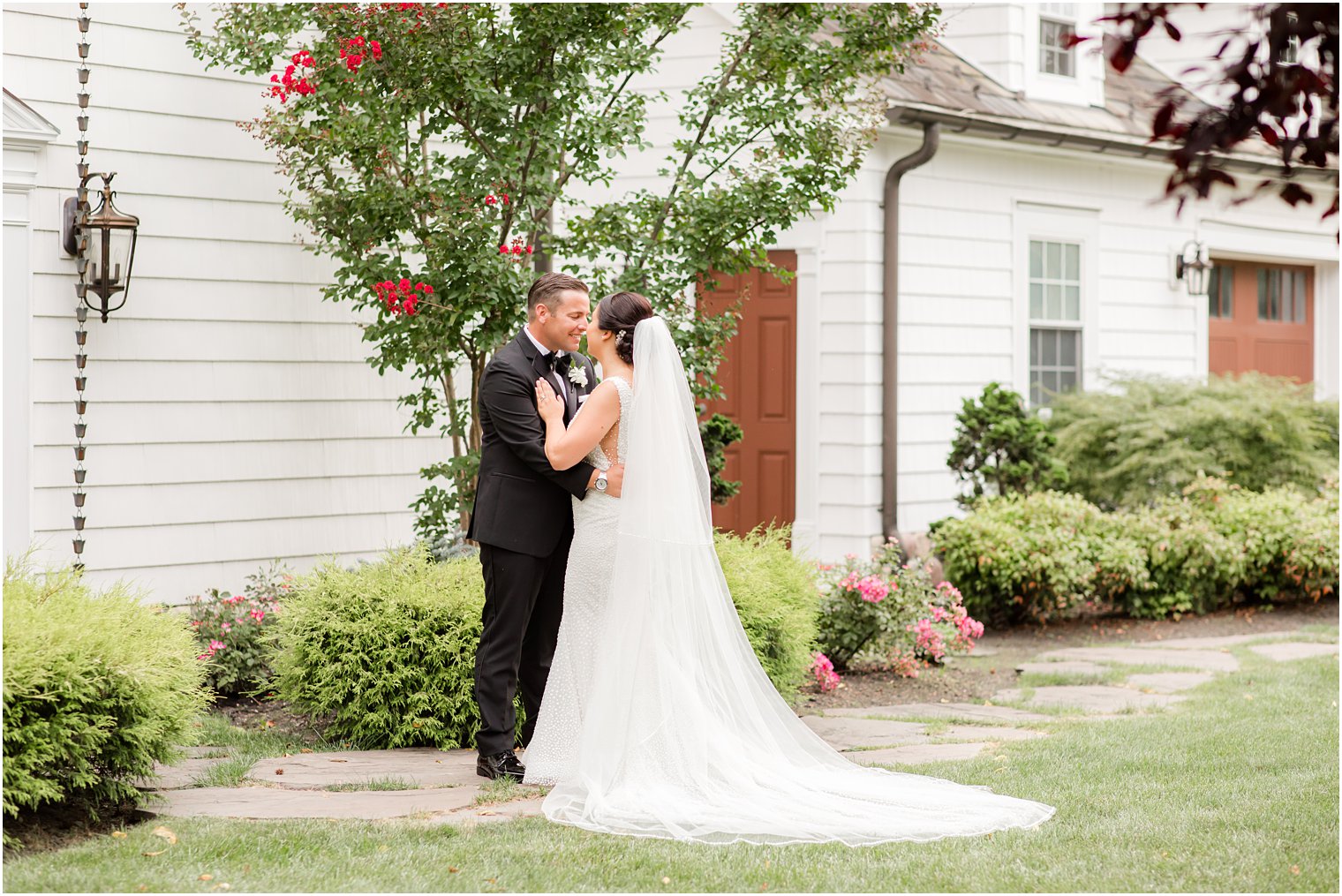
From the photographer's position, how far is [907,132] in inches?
434

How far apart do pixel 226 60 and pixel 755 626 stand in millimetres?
4073

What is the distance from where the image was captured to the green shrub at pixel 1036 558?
1001 cm

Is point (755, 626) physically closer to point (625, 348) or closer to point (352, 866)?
point (625, 348)

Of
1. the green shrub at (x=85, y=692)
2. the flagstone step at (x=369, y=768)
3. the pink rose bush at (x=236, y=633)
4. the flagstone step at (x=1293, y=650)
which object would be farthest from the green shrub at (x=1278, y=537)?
the green shrub at (x=85, y=692)

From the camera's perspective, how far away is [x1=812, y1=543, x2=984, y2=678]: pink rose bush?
325 inches

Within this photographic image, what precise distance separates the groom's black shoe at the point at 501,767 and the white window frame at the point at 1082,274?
7.36 metres

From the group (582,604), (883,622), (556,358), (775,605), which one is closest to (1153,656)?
(883,622)

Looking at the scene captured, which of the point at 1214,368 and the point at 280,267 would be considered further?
the point at 1214,368

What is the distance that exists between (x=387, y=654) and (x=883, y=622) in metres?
3.05

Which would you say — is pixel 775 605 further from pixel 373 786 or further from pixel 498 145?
pixel 498 145

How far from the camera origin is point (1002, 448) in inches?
443

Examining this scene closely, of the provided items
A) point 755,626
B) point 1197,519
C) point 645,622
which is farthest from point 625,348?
point 1197,519


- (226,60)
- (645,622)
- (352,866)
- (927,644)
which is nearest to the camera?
(352,866)

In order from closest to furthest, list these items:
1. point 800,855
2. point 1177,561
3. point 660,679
Answer: 1. point 800,855
2. point 660,679
3. point 1177,561
